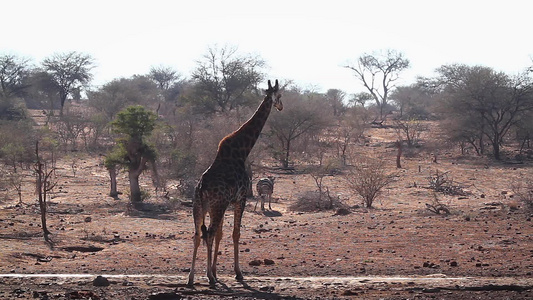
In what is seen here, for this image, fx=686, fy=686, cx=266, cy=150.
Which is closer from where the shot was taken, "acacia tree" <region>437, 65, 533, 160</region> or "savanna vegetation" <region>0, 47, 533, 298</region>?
"savanna vegetation" <region>0, 47, 533, 298</region>

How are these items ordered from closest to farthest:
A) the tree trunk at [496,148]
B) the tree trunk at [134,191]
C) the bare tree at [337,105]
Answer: the tree trunk at [134,191]
the tree trunk at [496,148]
the bare tree at [337,105]

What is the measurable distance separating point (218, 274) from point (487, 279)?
13.9 ft

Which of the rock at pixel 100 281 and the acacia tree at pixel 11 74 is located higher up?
the acacia tree at pixel 11 74

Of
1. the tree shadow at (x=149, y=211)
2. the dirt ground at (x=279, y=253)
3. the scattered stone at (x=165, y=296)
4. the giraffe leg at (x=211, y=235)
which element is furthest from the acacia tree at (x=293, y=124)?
the scattered stone at (x=165, y=296)

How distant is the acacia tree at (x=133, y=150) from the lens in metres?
25.5

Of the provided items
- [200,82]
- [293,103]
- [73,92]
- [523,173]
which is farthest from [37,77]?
[523,173]

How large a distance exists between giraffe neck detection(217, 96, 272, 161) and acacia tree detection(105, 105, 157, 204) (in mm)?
14141

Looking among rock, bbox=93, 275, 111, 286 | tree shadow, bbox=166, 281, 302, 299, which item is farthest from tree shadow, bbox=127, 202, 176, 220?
tree shadow, bbox=166, 281, 302, 299

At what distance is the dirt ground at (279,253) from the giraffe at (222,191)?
532mm

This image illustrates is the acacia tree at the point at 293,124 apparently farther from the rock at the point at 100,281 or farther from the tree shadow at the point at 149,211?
the rock at the point at 100,281

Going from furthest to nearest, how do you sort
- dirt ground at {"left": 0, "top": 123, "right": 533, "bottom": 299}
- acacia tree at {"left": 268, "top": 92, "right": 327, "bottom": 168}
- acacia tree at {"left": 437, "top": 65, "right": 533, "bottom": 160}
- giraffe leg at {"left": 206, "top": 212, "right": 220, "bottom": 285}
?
1. acacia tree at {"left": 437, "top": 65, "right": 533, "bottom": 160}
2. acacia tree at {"left": 268, "top": 92, "right": 327, "bottom": 168}
3. giraffe leg at {"left": 206, "top": 212, "right": 220, "bottom": 285}
4. dirt ground at {"left": 0, "top": 123, "right": 533, "bottom": 299}

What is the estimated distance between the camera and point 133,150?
25641 mm

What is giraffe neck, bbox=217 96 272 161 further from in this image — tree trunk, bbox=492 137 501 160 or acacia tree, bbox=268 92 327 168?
tree trunk, bbox=492 137 501 160

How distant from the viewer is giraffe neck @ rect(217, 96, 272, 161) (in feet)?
36.8
